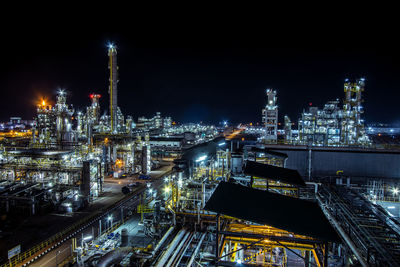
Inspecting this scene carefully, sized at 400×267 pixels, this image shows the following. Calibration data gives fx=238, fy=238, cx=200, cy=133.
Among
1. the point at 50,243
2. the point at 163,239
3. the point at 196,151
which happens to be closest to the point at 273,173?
the point at 163,239

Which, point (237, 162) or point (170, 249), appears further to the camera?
point (237, 162)

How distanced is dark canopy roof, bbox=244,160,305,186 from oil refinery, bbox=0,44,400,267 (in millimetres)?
61

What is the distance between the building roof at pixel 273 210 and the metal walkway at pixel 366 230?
3117mm

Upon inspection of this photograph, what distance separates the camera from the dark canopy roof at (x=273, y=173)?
10.0 meters

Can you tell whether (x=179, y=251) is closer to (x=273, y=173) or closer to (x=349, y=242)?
(x=273, y=173)

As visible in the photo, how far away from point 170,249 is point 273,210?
6155 millimetres

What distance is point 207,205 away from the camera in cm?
639

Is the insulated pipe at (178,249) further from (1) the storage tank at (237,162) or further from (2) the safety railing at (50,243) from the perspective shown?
(2) the safety railing at (50,243)

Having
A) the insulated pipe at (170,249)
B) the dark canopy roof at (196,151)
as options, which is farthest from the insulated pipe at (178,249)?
the dark canopy roof at (196,151)

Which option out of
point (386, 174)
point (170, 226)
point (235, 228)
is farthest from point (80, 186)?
point (386, 174)

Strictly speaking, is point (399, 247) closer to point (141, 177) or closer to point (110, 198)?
point (110, 198)

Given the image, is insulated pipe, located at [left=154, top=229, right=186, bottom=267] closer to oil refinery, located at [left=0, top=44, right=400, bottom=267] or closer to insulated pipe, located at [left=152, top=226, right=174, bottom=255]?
oil refinery, located at [left=0, top=44, right=400, bottom=267]

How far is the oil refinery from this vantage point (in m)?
7.09

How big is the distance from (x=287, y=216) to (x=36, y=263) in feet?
47.7
